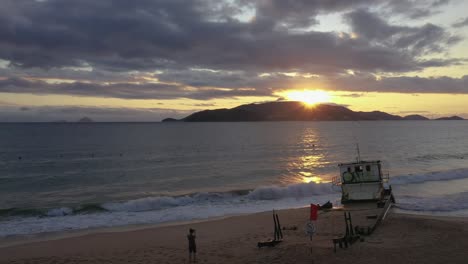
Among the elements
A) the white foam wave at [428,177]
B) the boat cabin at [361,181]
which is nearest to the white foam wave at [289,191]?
the boat cabin at [361,181]

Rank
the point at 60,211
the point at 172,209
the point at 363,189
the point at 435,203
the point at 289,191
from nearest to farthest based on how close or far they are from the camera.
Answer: the point at 60,211, the point at 363,189, the point at 435,203, the point at 172,209, the point at 289,191

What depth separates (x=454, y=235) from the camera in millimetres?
20969

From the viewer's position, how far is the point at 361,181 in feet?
101

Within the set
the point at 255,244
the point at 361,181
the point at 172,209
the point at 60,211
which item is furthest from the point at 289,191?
the point at 60,211

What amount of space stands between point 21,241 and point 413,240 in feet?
71.5

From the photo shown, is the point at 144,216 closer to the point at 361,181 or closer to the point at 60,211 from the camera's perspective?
the point at 60,211

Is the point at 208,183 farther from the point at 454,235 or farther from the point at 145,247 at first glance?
the point at 454,235

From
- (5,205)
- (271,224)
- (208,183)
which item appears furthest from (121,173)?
(271,224)

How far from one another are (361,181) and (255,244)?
1377 centimetres

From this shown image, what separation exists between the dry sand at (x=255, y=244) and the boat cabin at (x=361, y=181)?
4694mm

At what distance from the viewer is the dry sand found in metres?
17.8

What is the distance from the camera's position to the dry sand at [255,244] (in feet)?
58.3

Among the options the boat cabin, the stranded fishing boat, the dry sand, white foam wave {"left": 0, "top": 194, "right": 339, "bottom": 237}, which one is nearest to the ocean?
white foam wave {"left": 0, "top": 194, "right": 339, "bottom": 237}

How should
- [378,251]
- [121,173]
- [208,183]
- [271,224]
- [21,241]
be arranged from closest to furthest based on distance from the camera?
1. [378,251]
2. [21,241]
3. [271,224]
4. [208,183]
5. [121,173]
